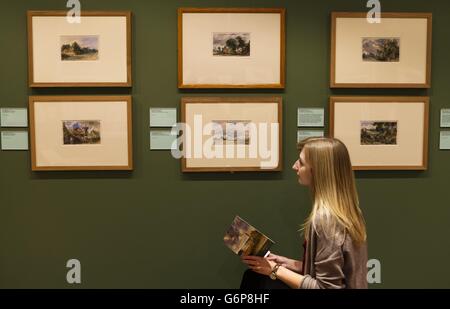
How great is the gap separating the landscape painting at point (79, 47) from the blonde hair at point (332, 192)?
1.30m

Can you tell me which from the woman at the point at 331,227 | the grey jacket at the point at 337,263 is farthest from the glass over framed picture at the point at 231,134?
the grey jacket at the point at 337,263

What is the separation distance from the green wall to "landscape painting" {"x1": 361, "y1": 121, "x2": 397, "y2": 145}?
176 millimetres

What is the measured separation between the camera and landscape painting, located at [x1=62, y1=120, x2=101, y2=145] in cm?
215

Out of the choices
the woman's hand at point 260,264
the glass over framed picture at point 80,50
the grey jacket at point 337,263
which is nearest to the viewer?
Result: the grey jacket at point 337,263

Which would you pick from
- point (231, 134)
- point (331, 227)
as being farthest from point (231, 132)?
point (331, 227)

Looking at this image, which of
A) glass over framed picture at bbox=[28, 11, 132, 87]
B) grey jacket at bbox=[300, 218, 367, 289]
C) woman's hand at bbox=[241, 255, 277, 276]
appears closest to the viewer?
grey jacket at bbox=[300, 218, 367, 289]

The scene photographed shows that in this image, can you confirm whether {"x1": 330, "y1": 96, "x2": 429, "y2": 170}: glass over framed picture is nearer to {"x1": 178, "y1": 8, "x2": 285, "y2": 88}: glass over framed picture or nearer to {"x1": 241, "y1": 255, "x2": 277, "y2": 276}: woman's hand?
{"x1": 178, "y1": 8, "x2": 285, "y2": 88}: glass over framed picture

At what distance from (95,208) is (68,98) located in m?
0.63

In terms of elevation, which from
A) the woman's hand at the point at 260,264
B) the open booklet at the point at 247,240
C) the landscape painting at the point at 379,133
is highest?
the landscape painting at the point at 379,133

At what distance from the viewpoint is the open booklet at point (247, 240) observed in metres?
1.74

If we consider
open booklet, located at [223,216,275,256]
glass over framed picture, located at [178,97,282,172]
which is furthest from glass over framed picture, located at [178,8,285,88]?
open booklet, located at [223,216,275,256]

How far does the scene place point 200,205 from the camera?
221 cm

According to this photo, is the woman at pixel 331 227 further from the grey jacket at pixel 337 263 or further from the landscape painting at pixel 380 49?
the landscape painting at pixel 380 49

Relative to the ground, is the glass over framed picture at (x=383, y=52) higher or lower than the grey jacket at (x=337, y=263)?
higher
